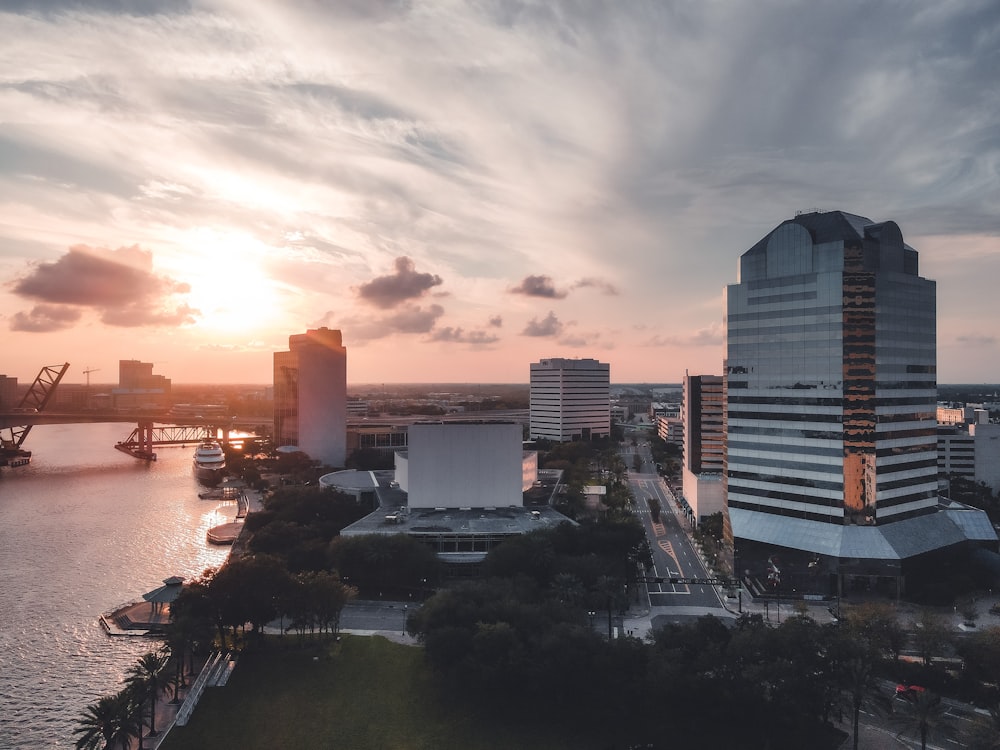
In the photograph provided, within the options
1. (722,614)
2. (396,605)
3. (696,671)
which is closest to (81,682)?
(396,605)

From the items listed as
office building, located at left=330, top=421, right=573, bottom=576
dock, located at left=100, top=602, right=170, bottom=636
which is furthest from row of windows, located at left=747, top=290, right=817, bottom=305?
dock, located at left=100, top=602, right=170, bottom=636

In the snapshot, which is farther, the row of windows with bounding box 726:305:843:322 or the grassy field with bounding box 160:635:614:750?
the row of windows with bounding box 726:305:843:322

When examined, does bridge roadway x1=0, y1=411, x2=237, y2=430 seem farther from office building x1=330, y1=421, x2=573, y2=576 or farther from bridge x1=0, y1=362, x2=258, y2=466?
office building x1=330, y1=421, x2=573, y2=576

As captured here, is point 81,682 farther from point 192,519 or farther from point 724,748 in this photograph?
point 192,519

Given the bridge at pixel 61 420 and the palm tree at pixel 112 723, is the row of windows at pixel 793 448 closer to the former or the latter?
the palm tree at pixel 112 723

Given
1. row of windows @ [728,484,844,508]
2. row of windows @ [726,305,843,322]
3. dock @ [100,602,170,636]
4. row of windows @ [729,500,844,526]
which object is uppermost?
row of windows @ [726,305,843,322]

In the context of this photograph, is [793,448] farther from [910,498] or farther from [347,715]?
[347,715]
